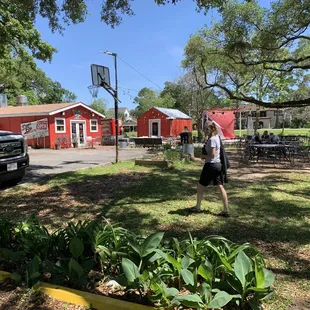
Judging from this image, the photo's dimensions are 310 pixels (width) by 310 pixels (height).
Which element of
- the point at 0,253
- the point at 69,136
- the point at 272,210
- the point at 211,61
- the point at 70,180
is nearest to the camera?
the point at 0,253

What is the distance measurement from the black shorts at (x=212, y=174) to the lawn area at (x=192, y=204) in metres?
0.62

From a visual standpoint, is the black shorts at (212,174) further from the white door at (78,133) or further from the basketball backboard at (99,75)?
the white door at (78,133)

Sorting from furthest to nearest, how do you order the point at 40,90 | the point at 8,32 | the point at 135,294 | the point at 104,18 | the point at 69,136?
the point at 40,90 < the point at 69,136 < the point at 8,32 < the point at 104,18 < the point at 135,294

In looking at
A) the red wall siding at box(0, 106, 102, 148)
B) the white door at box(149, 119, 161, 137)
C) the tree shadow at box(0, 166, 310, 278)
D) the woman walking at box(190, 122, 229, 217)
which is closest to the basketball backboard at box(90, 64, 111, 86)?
the tree shadow at box(0, 166, 310, 278)

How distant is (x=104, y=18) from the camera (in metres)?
7.48

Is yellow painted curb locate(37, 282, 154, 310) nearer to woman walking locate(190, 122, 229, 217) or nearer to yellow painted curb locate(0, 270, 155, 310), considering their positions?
yellow painted curb locate(0, 270, 155, 310)

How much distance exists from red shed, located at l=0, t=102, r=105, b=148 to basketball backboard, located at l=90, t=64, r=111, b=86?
440 inches

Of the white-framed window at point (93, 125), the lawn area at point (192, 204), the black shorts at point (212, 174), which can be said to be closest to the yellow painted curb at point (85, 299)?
the lawn area at point (192, 204)

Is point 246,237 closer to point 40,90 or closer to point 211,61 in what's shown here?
point 211,61

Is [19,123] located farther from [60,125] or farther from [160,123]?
[160,123]

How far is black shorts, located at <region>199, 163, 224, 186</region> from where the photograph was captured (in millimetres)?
5293

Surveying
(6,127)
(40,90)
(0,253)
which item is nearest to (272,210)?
(0,253)

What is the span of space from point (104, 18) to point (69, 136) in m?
17.8

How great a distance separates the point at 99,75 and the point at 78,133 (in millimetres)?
13800
